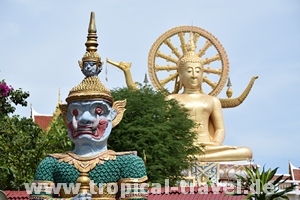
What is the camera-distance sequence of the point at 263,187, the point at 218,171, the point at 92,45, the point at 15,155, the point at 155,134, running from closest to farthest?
the point at 92,45
the point at 263,187
the point at 15,155
the point at 155,134
the point at 218,171

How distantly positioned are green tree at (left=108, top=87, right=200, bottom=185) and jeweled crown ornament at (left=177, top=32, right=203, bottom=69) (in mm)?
3958

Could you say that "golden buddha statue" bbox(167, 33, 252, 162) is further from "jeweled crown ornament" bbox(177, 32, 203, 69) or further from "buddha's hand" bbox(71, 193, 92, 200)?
"buddha's hand" bbox(71, 193, 92, 200)

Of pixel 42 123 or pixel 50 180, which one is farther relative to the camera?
pixel 42 123

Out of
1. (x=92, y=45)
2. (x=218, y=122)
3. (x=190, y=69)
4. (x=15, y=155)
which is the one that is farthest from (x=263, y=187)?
(x=218, y=122)

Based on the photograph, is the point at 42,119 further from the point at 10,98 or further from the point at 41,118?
the point at 10,98

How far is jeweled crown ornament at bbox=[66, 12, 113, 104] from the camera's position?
10.2 metres

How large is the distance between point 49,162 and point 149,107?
8882 mm

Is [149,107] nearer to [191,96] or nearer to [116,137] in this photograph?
[116,137]

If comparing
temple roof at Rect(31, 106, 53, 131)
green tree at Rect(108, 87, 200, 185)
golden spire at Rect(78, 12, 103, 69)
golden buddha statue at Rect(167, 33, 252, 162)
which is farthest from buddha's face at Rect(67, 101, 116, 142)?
temple roof at Rect(31, 106, 53, 131)

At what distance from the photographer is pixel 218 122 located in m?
24.3

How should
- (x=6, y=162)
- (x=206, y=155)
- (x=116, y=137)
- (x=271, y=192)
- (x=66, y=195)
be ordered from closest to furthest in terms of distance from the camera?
(x=66, y=195)
(x=271, y=192)
(x=6, y=162)
(x=116, y=137)
(x=206, y=155)

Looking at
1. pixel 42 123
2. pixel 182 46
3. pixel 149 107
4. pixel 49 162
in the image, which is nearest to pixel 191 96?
pixel 182 46

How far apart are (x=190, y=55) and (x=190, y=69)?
0.52m

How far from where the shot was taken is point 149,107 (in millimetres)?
18906
